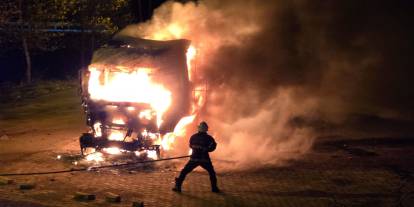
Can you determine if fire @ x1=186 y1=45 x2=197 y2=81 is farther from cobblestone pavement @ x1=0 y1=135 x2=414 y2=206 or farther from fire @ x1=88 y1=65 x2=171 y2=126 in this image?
Answer: cobblestone pavement @ x1=0 y1=135 x2=414 y2=206

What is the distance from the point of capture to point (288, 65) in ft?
64.7

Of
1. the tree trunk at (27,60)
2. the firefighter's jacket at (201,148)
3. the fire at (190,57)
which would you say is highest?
the tree trunk at (27,60)

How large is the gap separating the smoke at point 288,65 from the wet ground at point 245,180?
3.54 ft

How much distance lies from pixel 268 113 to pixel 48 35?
19.3 meters

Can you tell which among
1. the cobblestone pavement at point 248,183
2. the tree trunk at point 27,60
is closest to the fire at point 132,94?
the cobblestone pavement at point 248,183

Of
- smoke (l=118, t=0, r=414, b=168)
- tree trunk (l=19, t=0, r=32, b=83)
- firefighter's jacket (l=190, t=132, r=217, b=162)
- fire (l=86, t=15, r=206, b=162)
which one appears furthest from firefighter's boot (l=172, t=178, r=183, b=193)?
tree trunk (l=19, t=0, r=32, b=83)

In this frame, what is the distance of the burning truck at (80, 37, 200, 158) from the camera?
13219 mm

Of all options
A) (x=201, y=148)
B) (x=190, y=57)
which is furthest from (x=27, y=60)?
(x=201, y=148)

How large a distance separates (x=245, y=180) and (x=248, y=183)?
242mm

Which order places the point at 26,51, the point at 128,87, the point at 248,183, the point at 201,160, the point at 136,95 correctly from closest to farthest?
the point at 201,160 < the point at 248,183 < the point at 136,95 < the point at 128,87 < the point at 26,51

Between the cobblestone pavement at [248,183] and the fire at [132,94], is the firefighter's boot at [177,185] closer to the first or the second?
the cobblestone pavement at [248,183]

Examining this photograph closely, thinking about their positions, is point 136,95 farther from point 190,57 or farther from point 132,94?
point 190,57

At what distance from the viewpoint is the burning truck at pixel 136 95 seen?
13.2 metres

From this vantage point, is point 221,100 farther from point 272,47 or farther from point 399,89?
point 399,89
